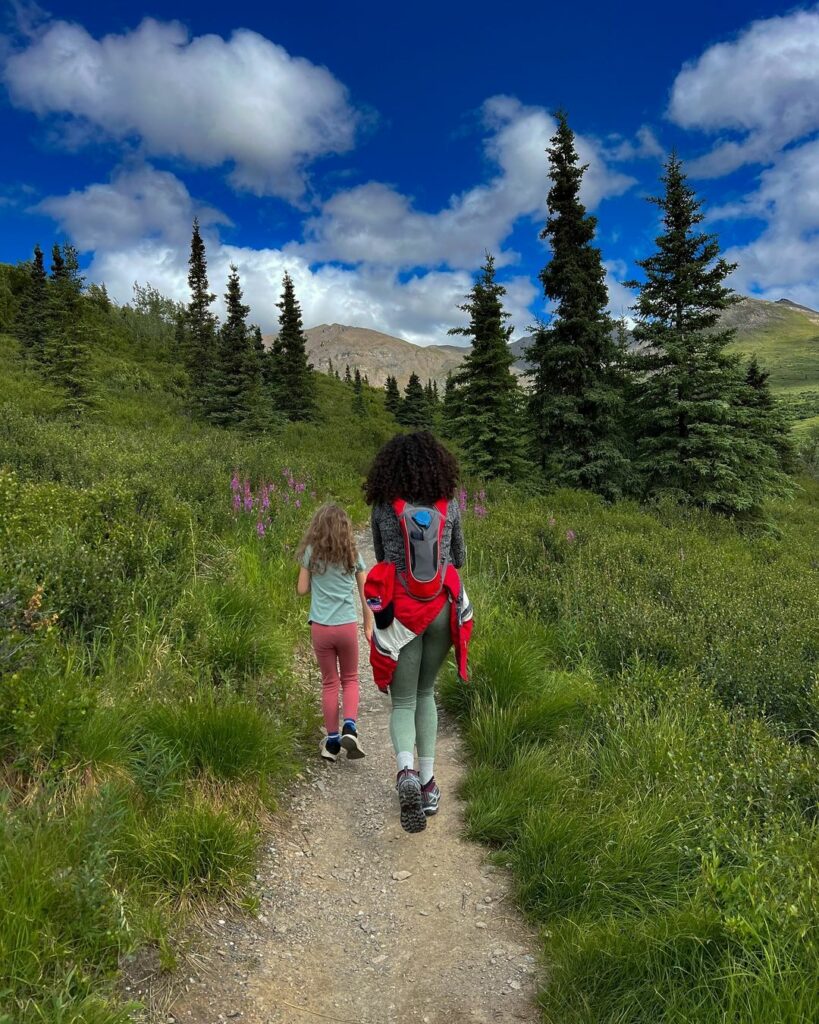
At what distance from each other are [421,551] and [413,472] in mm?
510

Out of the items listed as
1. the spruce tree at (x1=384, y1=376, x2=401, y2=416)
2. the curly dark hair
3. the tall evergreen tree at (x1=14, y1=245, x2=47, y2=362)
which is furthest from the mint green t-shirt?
the spruce tree at (x1=384, y1=376, x2=401, y2=416)

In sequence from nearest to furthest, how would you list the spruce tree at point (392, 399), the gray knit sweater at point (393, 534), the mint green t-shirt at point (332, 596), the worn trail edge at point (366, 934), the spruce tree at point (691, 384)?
the worn trail edge at point (366, 934) < the gray knit sweater at point (393, 534) < the mint green t-shirt at point (332, 596) < the spruce tree at point (691, 384) < the spruce tree at point (392, 399)

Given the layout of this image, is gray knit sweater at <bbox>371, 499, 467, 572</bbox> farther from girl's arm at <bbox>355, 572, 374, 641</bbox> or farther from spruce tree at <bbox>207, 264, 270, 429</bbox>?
spruce tree at <bbox>207, 264, 270, 429</bbox>

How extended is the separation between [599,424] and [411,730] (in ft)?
48.4

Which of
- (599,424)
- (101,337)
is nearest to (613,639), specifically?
(599,424)

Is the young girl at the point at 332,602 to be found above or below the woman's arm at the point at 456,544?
below

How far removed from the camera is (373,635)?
3637 mm

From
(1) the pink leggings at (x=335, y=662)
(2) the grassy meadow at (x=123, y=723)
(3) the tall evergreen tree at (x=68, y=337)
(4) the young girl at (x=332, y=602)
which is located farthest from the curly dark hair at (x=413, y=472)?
(3) the tall evergreen tree at (x=68, y=337)

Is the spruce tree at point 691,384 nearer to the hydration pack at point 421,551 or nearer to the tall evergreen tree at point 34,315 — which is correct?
the hydration pack at point 421,551

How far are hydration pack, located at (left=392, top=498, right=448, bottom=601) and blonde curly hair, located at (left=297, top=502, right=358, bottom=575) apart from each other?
1.01m

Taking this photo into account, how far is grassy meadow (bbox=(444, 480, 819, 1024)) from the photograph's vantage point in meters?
2.33

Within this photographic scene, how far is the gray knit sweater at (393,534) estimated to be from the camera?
3.56 metres

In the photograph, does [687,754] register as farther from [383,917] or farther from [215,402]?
[215,402]

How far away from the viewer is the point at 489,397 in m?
19.6
